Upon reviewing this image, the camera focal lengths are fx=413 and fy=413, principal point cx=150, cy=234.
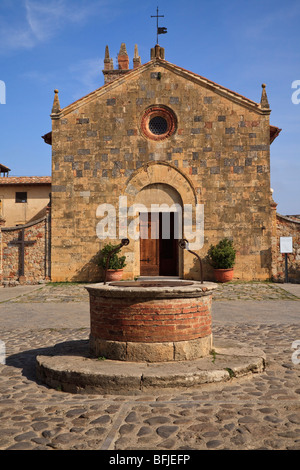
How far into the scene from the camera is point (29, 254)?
56.1ft

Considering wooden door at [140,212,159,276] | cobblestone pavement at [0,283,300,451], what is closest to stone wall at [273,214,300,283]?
wooden door at [140,212,159,276]

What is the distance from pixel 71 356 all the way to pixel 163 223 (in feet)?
38.9

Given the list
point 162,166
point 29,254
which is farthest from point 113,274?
point 162,166

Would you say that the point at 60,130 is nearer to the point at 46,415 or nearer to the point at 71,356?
the point at 71,356

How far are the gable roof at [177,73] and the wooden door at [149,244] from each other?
5.20 metres

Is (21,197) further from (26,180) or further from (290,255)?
(290,255)

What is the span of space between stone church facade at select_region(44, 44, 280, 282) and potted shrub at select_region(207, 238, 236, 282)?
39cm

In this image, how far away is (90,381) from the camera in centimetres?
473

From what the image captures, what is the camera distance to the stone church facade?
1642 centimetres

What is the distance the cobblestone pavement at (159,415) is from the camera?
3.38m

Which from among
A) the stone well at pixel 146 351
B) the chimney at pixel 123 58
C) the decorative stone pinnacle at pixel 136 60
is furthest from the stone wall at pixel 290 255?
the decorative stone pinnacle at pixel 136 60

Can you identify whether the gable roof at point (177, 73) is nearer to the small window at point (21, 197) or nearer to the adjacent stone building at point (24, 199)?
the adjacent stone building at point (24, 199)

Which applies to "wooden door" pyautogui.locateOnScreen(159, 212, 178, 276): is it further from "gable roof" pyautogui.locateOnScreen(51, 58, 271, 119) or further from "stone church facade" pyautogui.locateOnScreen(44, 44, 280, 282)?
"gable roof" pyautogui.locateOnScreen(51, 58, 271, 119)
